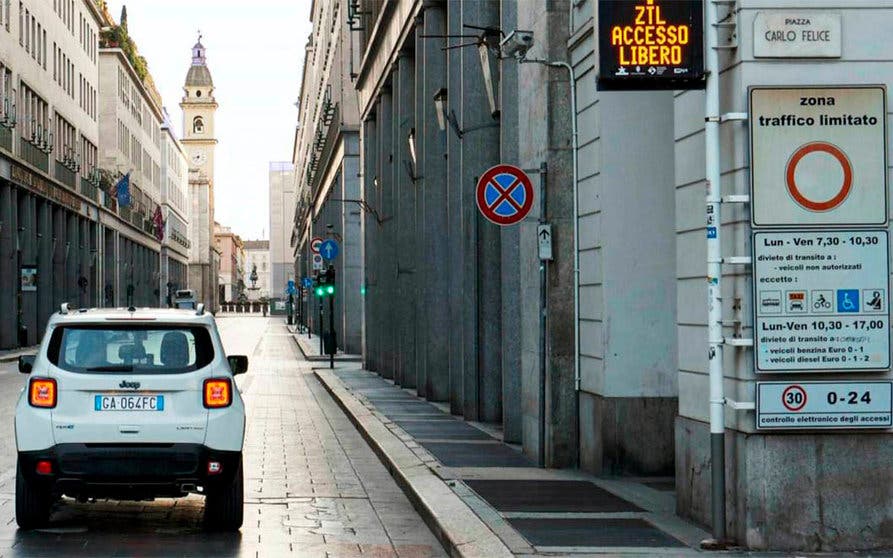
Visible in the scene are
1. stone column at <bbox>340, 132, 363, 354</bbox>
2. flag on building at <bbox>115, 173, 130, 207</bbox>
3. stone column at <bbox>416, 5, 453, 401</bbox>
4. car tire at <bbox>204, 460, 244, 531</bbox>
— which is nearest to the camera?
car tire at <bbox>204, 460, 244, 531</bbox>

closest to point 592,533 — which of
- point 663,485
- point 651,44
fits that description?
point 663,485

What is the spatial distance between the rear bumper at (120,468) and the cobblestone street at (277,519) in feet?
1.20

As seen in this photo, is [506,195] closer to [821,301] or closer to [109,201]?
[821,301]

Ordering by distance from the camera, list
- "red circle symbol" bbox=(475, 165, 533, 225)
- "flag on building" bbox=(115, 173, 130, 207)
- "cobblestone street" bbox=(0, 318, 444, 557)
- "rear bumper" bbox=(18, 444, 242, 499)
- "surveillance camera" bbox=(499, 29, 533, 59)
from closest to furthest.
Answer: "cobblestone street" bbox=(0, 318, 444, 557) → "rear bumper" bbox=(18, 444, 242, 499) → "red circle symbol" bbox=(475, 165, 533, 225) → "surveillance camera" bbox=(499, 29, 533, 59) → "flag on building" bbox=(115, 173, 130, 207)

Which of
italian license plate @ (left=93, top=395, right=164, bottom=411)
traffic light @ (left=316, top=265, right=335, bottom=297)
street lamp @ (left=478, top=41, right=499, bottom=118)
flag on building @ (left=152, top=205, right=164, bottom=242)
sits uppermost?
flag on building @ (left=152, top=205, right=164, bottom=242)

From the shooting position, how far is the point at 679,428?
1061cm

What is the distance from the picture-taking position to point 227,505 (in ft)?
35.7

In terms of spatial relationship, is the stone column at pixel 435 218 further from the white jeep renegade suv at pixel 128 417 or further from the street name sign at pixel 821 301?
the street name sign at pixel 821 301

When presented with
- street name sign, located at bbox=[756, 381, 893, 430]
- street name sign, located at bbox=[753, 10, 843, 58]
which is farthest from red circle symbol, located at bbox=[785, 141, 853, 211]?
street name sign, located at bbox=[756, 381, 893, 430]

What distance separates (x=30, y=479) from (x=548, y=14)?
712 centimetres

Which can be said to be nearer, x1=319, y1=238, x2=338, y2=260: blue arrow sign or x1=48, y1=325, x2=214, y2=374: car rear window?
x1=48, y1=325, x2=214, y2=374: car rear window

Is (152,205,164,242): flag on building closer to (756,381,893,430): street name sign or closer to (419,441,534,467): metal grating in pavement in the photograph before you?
(419,441,534,467): metal grating in pavement

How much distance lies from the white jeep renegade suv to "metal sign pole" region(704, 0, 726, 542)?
3.56 meters

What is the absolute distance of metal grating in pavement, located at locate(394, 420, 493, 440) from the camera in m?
18.0
